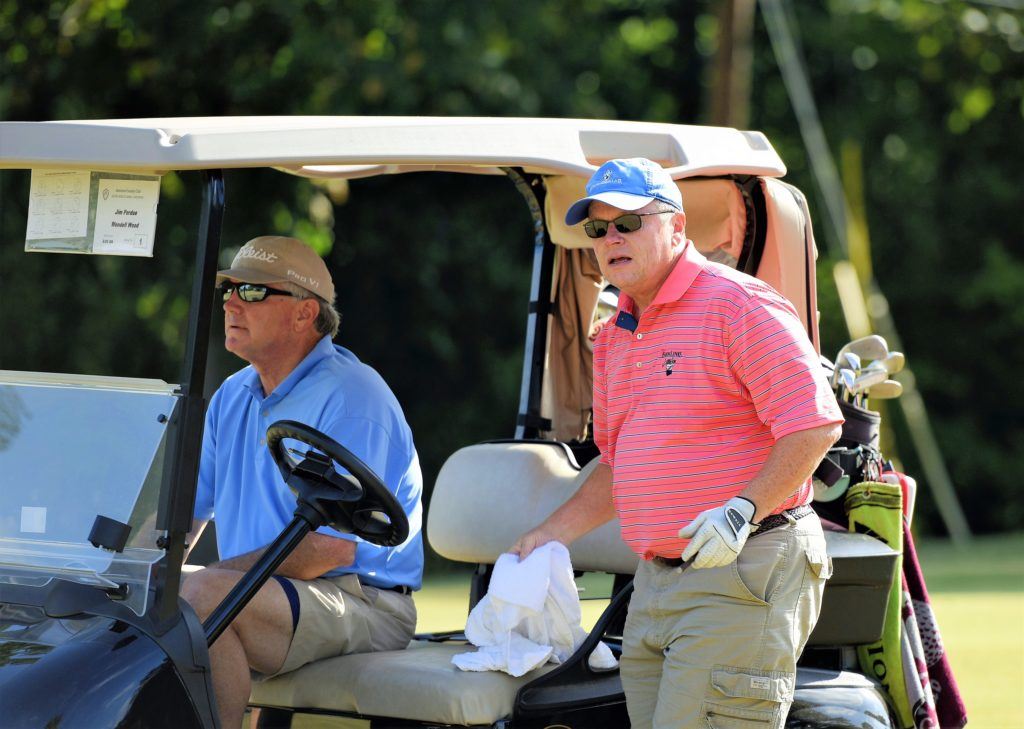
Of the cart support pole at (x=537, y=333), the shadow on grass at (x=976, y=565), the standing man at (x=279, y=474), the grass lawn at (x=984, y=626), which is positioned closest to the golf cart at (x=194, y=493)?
the standing man at (x=279, y=474)

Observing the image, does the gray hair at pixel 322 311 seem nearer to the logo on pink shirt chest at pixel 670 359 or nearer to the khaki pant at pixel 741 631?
the logo on pink shirt chest at pixel 670 359

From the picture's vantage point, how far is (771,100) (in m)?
22.0

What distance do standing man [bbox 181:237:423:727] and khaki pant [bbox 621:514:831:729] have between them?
79cm

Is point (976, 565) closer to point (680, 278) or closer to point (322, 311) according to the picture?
point (322, 311)

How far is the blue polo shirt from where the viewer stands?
3420 millimetres

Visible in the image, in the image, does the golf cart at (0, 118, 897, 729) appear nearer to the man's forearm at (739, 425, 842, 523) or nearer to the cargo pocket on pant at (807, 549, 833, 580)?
the cargo pocket on pant at (807, 549, 833, 580)

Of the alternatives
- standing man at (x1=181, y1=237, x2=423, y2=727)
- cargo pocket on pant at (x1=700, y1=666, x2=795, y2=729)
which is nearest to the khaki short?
standing man at (x1=181, y1=237, x2=423, y2=727)

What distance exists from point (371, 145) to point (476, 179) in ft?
47.0

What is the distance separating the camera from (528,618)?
10.6ft

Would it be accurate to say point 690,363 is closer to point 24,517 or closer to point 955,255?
point 24,517

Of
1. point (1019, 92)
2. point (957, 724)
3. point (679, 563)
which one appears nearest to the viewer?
point (679, 563)

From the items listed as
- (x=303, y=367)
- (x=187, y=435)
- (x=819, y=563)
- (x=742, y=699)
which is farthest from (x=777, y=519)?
(x=303, y=367)

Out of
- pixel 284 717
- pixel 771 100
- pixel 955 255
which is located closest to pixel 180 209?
pixel 284 717

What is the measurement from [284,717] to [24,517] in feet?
2.83
